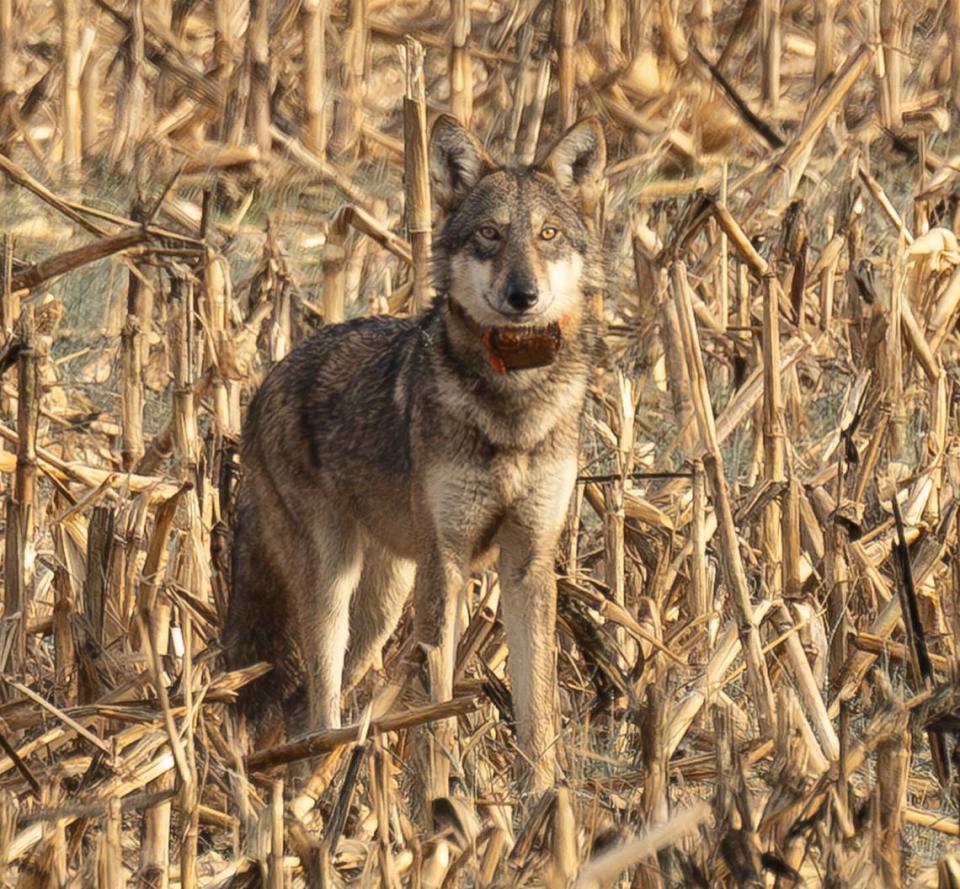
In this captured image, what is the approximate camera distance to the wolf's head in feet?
18.4

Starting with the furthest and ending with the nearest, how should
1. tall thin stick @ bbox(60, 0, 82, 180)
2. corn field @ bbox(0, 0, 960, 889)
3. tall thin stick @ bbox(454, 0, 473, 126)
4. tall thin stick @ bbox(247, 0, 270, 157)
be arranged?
tall thin stick @ bbox(247, 0, 270, 157) → tall thin stick @ bbox(60, 0, 82, 180) → tall thin stick @ bbox(454, 0, 473, 126) → corn field @ bbox(0, 0, 960, 889)

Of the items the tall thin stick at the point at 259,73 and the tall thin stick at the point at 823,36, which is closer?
the tall thin stick at the point at 259,73

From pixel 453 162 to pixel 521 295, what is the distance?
0.68 meters

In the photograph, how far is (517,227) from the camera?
→ 5.68 m

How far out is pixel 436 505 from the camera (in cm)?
564

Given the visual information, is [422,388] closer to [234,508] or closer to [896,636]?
[234,508]

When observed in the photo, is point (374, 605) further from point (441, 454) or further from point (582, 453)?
point (582, 453)

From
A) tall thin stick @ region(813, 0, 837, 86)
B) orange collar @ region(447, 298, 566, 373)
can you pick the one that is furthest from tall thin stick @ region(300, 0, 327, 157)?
orange collar @ region(447, 298, 566, 373)

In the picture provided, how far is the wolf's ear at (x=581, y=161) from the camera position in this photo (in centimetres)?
591

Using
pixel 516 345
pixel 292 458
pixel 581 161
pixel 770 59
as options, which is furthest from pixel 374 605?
pixel 770 59

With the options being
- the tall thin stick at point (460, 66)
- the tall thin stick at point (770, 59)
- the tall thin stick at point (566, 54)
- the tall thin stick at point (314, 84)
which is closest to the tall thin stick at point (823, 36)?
the tall thin stick at point (770, 59)

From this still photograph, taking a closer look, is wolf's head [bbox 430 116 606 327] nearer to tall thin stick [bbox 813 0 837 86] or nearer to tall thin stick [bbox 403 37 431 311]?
tall thin stick [bbox 403 37 431 311]

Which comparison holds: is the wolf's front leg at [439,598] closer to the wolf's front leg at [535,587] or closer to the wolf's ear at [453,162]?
the wolf's front leg at [535,587]

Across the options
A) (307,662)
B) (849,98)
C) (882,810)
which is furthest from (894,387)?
(849,98)
